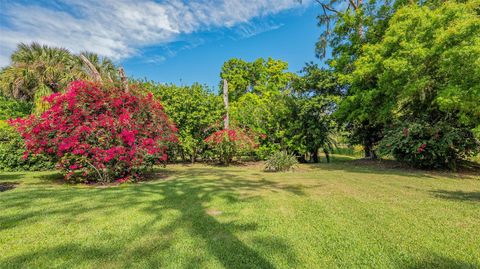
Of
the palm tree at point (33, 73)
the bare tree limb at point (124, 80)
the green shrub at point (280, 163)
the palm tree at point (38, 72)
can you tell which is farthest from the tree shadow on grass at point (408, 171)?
the palm tree at point (33, 73)

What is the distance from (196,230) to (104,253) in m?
1.07

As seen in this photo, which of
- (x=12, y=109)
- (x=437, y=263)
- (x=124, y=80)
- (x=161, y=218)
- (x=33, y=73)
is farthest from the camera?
(x=33, y=73)

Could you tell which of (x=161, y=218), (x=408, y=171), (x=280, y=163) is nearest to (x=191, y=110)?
(x=280, y=163)

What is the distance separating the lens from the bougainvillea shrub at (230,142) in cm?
1182

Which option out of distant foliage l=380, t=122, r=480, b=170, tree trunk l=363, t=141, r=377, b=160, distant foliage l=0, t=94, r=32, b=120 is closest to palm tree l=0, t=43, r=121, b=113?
distant foliage l=0, t=94, r=32, b=120

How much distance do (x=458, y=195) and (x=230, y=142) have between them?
8.57m

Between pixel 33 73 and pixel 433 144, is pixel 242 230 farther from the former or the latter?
pixel 33 73

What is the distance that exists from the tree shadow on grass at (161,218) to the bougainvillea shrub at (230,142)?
A: 5.74 meters

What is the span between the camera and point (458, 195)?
505 centimetres

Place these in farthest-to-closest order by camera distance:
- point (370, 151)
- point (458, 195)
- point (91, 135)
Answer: point (370, 151) → point (91, 135) → point (458, 195)

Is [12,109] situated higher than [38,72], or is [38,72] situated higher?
[38,72]

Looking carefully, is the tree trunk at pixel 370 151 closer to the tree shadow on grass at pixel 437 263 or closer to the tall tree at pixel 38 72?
the tree shadow on grass at pixel 437 263

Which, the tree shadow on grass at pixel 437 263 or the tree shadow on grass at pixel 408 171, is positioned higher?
the tree shadow on grass at pixel 408 171

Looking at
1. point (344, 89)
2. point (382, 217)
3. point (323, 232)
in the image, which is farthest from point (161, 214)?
point (344, 89)
